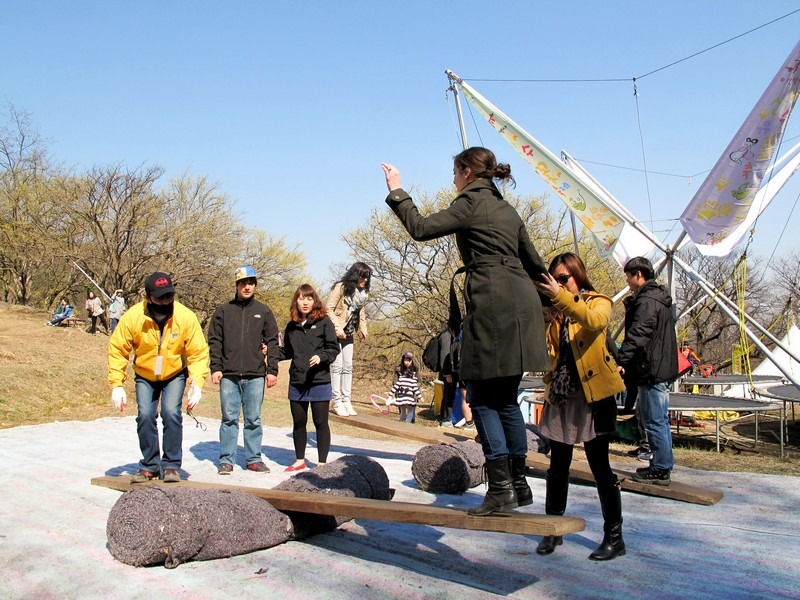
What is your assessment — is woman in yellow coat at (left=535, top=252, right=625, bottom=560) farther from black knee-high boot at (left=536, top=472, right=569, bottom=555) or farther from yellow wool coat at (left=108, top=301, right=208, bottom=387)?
yellow wool coat at (left=108, top=301, right=208, bottom=387)

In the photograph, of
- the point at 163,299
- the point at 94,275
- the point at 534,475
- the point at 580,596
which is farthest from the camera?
the point at 94,275

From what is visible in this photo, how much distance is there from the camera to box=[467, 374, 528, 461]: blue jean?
3869mm

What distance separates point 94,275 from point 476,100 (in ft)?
83.2

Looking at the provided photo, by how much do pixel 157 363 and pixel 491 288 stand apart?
11.4 ft

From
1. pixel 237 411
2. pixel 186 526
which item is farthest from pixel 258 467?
pixel 186 526

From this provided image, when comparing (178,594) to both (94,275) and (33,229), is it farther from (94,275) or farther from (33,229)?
(33,229)

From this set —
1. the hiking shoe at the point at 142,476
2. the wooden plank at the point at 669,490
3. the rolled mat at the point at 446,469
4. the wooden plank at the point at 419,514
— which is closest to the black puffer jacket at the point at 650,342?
the wooden plank at the point at 669,490

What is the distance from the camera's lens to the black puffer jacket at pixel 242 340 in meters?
7.14

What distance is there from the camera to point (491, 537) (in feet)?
15.6

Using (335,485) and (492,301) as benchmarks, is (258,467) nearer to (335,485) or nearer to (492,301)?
(335,485)

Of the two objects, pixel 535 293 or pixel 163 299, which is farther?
pixel 163 299

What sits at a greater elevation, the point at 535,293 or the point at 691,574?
the point at 535,293

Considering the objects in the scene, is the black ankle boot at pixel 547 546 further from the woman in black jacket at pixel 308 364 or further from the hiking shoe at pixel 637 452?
the hiking shoe at pixel 637 452

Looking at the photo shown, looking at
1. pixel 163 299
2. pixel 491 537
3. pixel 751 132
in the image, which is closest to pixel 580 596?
pixel 491 537
